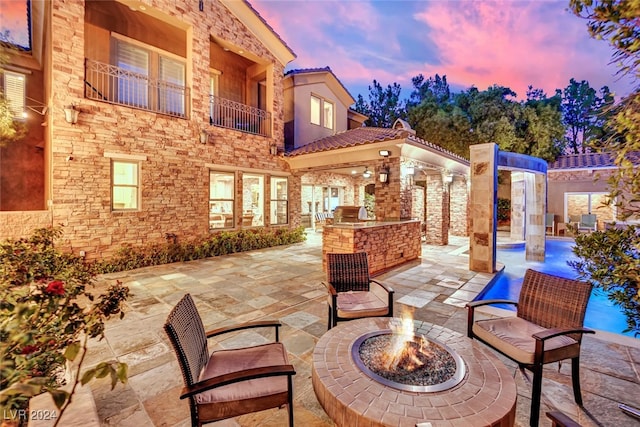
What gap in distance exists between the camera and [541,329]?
274cm

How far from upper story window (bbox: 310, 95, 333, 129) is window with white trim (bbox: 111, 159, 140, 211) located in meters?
7.77

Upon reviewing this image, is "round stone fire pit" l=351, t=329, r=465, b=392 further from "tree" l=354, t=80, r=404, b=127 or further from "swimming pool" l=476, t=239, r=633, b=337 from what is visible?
"tree" l=354, t=80, r=404, b=127

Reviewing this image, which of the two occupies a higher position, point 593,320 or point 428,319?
point 428,319

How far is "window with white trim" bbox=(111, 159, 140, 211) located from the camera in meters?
7.06

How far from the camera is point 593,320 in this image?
5.24m

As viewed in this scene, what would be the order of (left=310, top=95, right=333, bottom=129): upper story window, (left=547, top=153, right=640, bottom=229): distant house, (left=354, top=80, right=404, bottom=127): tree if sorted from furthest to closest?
(left=354, top=80, right=404, bottom=127): tree, (left=547, top=153, right=640, bottom=229): distant house, (left=310, top=95, right=333, bottom=129): upper story window

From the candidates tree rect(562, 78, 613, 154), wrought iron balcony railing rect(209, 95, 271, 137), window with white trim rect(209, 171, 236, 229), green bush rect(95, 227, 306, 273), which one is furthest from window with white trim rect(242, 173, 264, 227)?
tree rect(562, 78, 613, 154)

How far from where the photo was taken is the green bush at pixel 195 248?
6.89 m

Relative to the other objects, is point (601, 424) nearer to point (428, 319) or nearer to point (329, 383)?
point (428, 319)

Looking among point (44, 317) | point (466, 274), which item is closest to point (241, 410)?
point (44, 317)

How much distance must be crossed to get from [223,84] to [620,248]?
38.0 feet

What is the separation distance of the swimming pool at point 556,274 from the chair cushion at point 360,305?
83.3 inches

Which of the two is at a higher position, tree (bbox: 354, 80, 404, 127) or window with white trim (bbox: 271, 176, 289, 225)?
tree (bbox: 354, 80, 404, 127)

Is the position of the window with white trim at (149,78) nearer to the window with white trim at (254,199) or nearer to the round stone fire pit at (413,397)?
the window with white trim at (254,199)
